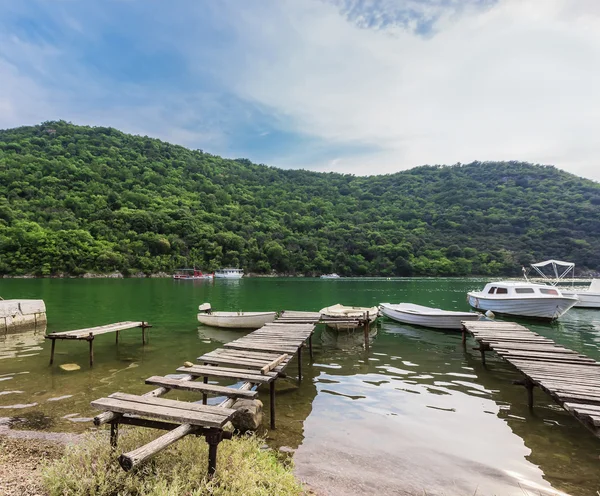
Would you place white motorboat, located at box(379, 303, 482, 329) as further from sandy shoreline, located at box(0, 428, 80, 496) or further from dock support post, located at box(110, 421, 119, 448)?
sandy shoreline, located at box(0, 428, 80, 496)

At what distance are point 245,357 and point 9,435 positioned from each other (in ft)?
16.5

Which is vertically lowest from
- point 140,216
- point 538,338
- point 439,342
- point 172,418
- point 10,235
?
point 439,342

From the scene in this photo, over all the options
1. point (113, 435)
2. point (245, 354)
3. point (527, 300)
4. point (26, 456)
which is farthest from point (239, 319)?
point (527, 300)

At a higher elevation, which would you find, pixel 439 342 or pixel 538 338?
pixel 538 338

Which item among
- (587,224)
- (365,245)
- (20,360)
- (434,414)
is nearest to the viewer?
(434,414)

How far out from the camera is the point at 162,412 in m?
5.06

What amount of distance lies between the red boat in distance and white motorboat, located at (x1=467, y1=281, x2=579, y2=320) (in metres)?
81.1

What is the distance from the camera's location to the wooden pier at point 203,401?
471 cm

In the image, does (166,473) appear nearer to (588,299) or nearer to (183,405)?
(183,405)

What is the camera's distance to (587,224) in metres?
111

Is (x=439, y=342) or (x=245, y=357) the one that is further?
(x=439, y=342)

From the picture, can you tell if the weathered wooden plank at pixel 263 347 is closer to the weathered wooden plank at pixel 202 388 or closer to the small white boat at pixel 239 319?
the weathered wooden plank at pixel 202 388

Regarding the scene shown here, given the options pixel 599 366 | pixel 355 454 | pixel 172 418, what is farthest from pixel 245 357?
pixel 599 366

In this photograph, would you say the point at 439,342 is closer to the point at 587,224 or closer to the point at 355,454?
the point at 355,454
